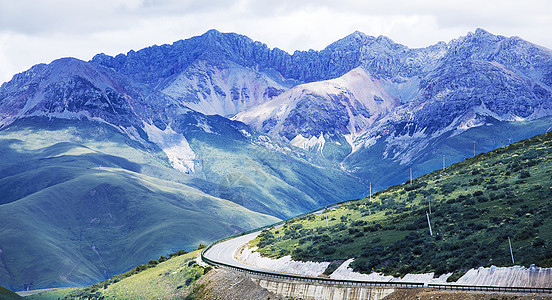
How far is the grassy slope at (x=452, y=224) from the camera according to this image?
76.2m

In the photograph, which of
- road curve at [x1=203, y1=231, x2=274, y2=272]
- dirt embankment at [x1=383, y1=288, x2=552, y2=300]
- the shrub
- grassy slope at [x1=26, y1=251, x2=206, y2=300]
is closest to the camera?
dirt embankment at [x1=383, y1=288, x2=552, y2=300]

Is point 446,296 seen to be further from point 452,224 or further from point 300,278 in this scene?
point 452,224

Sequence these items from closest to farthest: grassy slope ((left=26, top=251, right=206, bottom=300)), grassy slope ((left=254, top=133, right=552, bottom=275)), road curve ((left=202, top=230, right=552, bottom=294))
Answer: road curve ((left=202, top=230, right=552, bottom=294))
grassy slope ((left=254, top=133, right=552, bottom=275))
grassy slope ((left=26, top=251, right=206, bottom=300))

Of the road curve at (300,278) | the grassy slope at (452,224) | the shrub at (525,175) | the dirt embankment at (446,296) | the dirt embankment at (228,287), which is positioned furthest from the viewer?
the shrub at (525,175)

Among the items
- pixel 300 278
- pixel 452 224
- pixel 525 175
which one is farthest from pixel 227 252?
pixel 525 175

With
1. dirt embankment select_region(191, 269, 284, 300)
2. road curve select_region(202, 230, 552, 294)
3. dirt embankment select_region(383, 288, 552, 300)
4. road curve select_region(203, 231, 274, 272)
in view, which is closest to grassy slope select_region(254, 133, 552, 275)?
road curve select_region(202, 230, 552, 294)

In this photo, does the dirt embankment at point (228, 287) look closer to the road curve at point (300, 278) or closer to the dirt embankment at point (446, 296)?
the road curve at point (300, 278)

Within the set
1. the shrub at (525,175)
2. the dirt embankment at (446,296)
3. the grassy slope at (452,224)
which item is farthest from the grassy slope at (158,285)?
the shrub at (525,175)

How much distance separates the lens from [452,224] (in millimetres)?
93000

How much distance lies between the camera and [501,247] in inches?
2955

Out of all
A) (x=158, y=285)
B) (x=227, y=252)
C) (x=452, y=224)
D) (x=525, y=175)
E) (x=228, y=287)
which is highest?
(x=525, y=175)

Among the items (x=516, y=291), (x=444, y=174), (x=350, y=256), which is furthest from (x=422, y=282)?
(x=444, y=174)

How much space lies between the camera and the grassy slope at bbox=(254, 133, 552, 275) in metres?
76.2

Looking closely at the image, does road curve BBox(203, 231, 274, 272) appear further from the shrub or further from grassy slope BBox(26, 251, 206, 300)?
the shrub
